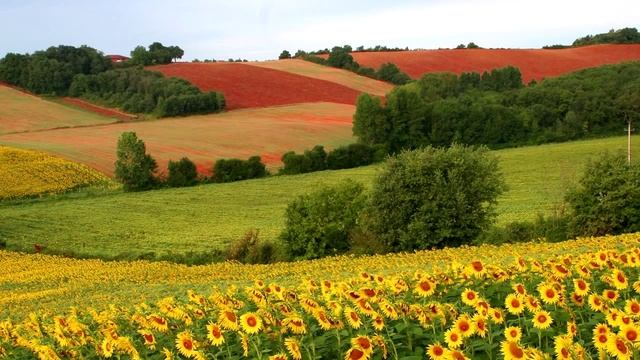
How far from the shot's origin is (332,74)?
126 m

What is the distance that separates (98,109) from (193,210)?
51.3 metres

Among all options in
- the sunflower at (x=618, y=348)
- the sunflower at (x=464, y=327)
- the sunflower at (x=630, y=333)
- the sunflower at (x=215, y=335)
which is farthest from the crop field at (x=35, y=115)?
the sunflower at (x=618, y=348)

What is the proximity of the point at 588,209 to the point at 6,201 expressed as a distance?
45.7 meters

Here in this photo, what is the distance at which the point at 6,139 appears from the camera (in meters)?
82.3

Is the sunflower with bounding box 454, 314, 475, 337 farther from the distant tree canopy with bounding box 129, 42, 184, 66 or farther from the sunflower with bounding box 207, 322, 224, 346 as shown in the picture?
the distant tree canopy with bounding box 129, 42, 184, 66

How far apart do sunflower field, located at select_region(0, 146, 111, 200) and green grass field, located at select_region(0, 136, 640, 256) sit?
2147mm

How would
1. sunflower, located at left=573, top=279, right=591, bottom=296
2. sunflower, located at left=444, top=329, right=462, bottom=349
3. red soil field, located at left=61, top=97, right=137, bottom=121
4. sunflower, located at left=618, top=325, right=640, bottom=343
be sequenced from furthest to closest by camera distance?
red soil field, located at left=61, top=97, right=137, bottom=121 < sunflower, located at left=573, top=279, right=591, bottom=296 < sunflower, located at left=444, top=329, right=462, bottom=349 < sunflower, located at left=618, top=325, right=640, bottom=343

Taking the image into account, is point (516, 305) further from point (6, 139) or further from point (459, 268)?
point (6, 139)

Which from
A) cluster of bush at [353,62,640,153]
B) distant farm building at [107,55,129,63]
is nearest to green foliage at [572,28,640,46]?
cluster of bush at [353,62,640,153]

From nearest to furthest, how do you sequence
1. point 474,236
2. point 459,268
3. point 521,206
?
point 459,268 < point 474,236 < point 521,206

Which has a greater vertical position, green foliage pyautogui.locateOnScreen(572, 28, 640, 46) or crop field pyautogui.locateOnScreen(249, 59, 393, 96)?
green foliage pyautogui.locateOnScreen(572, 28, 640, 46)

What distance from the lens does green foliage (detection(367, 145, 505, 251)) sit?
33.2 m

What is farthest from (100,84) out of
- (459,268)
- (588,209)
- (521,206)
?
(459,268)

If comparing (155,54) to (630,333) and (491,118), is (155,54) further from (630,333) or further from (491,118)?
(630,333)
